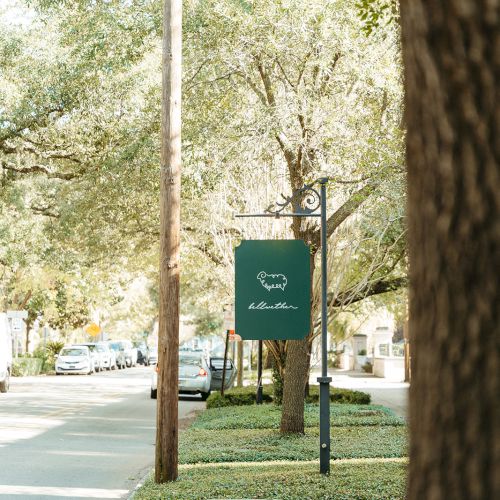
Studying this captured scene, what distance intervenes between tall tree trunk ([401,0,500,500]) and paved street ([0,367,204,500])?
8353 mm

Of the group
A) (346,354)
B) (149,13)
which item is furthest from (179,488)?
(346,354)

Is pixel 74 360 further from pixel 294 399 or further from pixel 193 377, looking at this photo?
pixel 294 399

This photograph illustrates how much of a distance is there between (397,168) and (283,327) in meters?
3.52

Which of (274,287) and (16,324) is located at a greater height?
(16,324)

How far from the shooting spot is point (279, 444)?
15.0 meters

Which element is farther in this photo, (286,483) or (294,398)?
(294,398)

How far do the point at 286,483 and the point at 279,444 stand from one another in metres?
4.48

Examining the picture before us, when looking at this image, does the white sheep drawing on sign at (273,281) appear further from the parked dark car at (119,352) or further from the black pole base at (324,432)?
the parked dark car at (119,352)

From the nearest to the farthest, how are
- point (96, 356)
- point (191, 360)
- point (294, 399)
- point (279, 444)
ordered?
1. point (279, 444)
2. point (294, 399)
3. point (191, 360)
4. point (96, 356)

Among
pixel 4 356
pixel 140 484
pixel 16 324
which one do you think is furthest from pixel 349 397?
pixel 16 324

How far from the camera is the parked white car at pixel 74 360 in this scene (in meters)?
48.3

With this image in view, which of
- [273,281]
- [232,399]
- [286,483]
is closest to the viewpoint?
[286,483]

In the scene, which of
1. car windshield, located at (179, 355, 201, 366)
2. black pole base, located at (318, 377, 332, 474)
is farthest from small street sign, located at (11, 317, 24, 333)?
black pole base, located at (318, 377, 332, 474)

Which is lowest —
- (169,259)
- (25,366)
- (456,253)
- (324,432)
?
(324,432)
